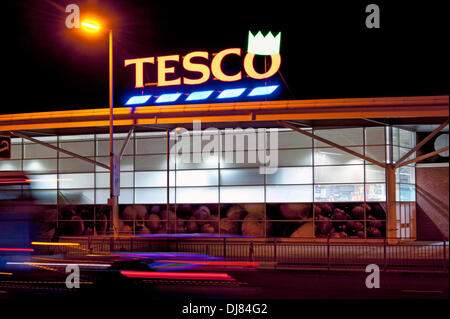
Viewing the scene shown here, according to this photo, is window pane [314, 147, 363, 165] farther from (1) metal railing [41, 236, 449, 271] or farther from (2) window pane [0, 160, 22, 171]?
(2) window pane [0, 160, 22, 171]

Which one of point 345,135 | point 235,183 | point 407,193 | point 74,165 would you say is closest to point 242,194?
point 235,183

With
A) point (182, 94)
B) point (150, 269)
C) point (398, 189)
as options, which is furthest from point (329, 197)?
point (150, 269)

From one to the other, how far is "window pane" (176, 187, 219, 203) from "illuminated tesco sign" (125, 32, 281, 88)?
622 centimetres

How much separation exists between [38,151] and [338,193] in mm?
18813

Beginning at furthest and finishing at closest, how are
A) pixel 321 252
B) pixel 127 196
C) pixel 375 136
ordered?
pixel 127 196
pixel 375 136
pixel 321 252

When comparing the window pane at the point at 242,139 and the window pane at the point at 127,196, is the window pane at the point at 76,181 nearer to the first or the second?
the window pane at the point at 127,196

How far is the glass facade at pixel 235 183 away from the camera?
29.4 meters

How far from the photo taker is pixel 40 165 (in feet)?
115

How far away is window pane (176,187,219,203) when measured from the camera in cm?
3158

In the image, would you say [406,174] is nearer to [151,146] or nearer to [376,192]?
[376,192]

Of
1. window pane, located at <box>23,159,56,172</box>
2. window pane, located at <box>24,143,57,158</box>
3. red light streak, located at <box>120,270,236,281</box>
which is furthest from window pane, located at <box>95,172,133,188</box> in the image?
red light streak, located at <box>120,270,236,281</box>

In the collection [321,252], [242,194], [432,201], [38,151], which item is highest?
[38,151]

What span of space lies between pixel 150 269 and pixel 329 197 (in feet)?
56.0
